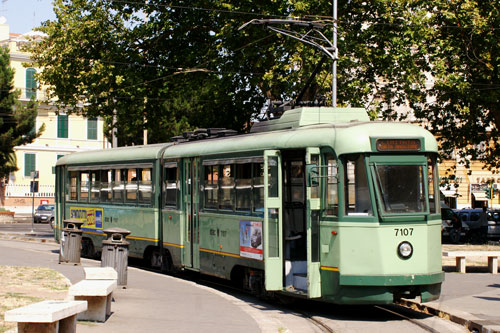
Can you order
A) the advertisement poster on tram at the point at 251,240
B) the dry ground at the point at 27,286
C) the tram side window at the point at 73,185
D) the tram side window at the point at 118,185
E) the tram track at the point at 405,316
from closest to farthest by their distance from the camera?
the tram track at the point at 405,316 < the dry ground at the point at 27,286 < the advertisement poster on tram at the point at 251,240 < the tram side window at the point at 118,185 < the tram side window at the point at 73,185

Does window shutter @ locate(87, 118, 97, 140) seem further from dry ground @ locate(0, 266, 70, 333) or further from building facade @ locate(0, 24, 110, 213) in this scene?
dry ground @ locate(0, 266, 70, 333)

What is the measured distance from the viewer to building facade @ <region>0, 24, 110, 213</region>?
215ft

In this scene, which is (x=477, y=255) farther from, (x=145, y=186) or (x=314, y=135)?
(x=314, y=135)

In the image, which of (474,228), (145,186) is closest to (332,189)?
(145,186)

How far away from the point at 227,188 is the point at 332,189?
11.7 ft

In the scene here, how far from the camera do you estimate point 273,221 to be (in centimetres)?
1410

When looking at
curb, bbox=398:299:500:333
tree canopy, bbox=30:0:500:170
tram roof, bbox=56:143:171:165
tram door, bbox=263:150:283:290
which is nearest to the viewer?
curb, bbox=398:299:500:333

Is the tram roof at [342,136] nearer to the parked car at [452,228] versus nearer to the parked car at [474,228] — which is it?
the parked car at [452,228]

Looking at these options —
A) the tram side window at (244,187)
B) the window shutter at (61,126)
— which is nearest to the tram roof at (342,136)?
the tram side window at (244,187)

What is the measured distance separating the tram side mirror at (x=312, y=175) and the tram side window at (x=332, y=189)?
0.62 feet

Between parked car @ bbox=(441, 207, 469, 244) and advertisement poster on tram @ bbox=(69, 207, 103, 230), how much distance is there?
1773cm

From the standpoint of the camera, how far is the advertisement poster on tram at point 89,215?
23.3 m

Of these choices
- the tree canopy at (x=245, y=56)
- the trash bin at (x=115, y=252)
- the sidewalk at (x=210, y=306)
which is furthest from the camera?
the tree canopy at (x=245, y=56)

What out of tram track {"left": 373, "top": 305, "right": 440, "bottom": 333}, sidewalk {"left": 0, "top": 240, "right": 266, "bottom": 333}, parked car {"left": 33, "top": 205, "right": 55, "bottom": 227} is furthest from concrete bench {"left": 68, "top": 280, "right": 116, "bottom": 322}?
parked car {"left": 33, "top": 205, "right": 55, "bottom": 227}
